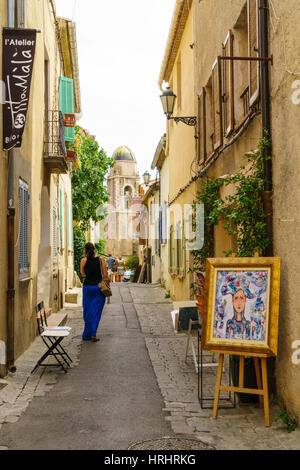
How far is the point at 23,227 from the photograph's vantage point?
9.26 metres

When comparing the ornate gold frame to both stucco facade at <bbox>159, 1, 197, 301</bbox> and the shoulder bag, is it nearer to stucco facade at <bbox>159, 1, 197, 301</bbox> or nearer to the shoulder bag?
the shoulder bag

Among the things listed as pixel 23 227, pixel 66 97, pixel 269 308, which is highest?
pixel 66 97

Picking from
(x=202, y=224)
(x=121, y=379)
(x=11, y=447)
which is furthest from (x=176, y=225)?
(x=11, y=447)

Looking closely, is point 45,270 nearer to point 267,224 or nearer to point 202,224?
point 202,224

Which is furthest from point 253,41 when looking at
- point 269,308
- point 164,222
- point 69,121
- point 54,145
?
point 164,222

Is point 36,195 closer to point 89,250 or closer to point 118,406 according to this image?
point 89,250

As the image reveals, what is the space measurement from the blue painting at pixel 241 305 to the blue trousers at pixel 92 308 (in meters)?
4.81

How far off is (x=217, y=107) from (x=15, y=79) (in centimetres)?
394

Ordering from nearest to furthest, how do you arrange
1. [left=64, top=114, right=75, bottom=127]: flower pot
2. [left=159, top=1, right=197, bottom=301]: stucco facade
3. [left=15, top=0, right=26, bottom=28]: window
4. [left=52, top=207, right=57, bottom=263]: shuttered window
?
1. [left=15, top=0, right=26, bottom=28]: window
2. [left=159, top=1, right=197, bottom=301]: stucco facade
3. [left=52, top=207, right=57, bottom=263]: shuttered window
4. [left=64, top=114, right=75, bottom=127]: flower pot

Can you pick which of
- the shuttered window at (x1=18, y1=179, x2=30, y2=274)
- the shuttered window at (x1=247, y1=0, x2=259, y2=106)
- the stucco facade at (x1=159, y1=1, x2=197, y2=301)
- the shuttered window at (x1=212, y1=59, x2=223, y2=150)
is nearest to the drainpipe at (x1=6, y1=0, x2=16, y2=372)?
the shuttered window at (x1=18, y1=179, x2=30, y2=274)

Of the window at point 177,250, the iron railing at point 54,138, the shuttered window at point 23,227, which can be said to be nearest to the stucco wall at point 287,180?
the shuttered window at point 23,227

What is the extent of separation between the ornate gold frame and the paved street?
70cm

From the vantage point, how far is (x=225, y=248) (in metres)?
10.3

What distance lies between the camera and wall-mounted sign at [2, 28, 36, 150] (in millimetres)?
7070
